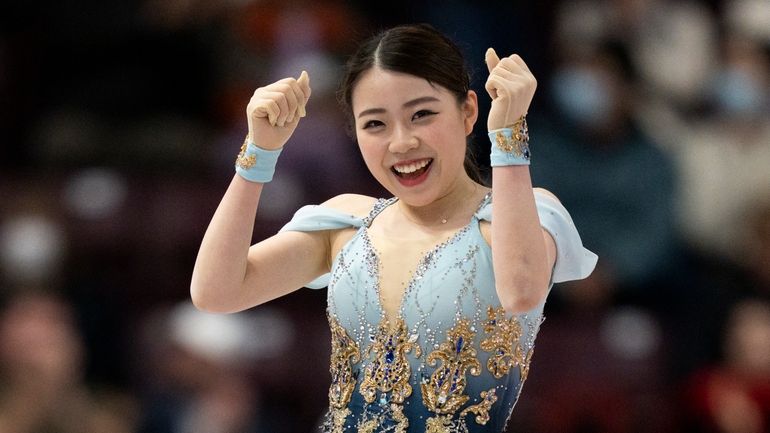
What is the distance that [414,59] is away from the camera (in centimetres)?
281

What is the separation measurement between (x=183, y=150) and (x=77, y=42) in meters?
0.89

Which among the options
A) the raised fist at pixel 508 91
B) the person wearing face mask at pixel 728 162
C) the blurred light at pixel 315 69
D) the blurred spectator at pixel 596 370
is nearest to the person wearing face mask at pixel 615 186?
the blurred spectator at pixel 596 370

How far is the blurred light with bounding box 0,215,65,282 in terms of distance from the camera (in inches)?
203

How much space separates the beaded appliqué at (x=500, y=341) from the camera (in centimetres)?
276

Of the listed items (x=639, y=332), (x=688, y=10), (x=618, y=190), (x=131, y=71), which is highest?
(x=131, y=71)

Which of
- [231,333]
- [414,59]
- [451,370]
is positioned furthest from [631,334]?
[414,59]

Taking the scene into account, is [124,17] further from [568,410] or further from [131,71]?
[568,410]

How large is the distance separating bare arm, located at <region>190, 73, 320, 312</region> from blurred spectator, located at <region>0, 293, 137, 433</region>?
1.64 metres

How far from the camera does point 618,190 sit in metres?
5.41

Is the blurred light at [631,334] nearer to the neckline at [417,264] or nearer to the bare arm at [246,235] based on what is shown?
the neckline at [417,264]

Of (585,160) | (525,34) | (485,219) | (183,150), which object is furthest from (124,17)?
(485,219)

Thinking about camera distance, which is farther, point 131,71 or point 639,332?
point 131,71

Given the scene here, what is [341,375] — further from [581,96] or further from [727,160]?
[727,160]

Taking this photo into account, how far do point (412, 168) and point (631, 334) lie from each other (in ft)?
8.26
